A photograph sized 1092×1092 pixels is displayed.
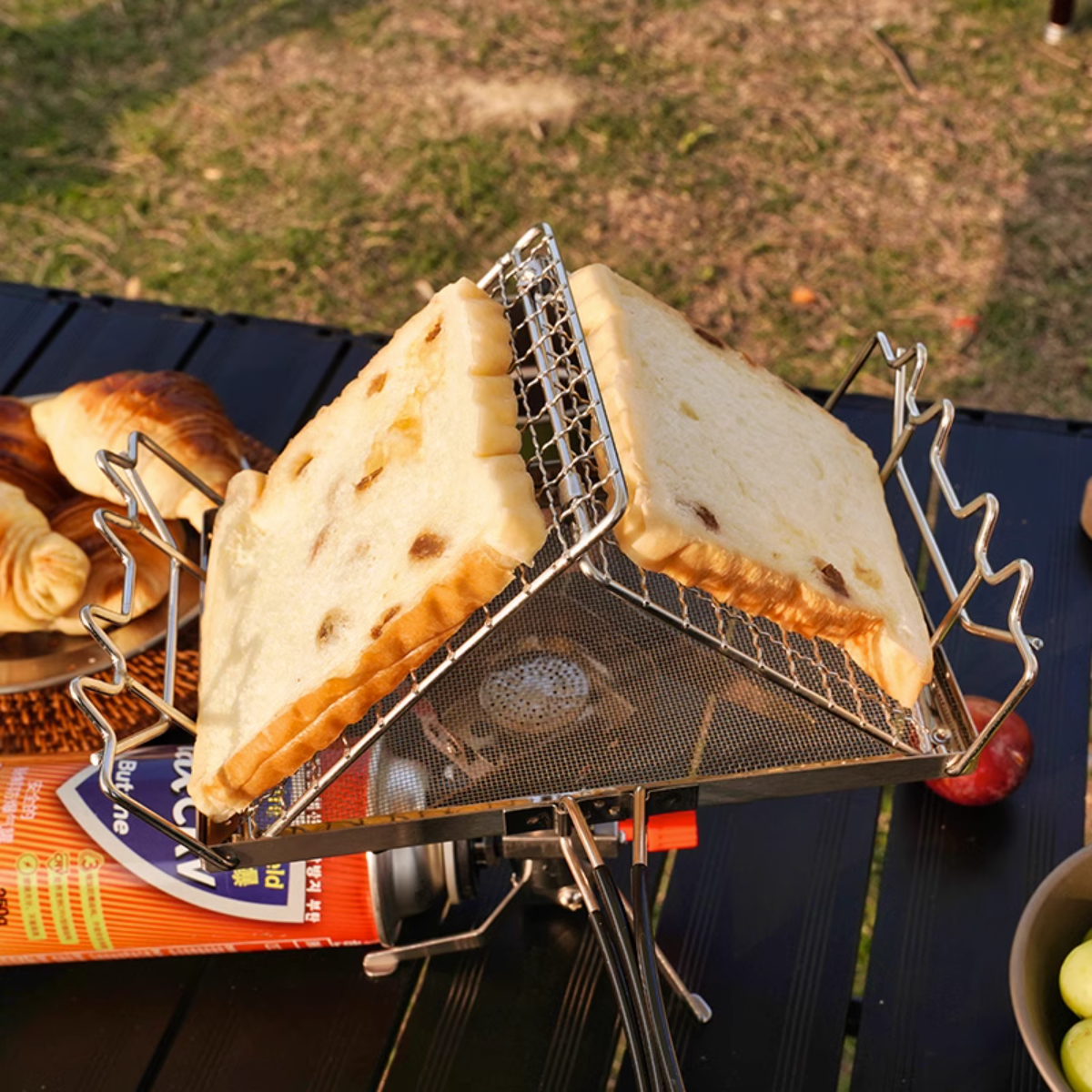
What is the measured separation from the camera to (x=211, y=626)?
1.45 metres

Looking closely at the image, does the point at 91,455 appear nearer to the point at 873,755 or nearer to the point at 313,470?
the point at 313,470

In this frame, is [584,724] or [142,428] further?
[142,428]

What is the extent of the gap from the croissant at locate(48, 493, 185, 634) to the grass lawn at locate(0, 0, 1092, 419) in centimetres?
207

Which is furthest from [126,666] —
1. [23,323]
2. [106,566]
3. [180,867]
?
[23,323]

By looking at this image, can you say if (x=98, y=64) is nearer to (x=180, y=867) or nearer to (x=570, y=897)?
(x=180, y=867)

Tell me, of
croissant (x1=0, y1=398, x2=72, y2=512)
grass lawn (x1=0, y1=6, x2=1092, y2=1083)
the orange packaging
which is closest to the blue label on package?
the orange packaging

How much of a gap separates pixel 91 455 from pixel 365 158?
283 cm

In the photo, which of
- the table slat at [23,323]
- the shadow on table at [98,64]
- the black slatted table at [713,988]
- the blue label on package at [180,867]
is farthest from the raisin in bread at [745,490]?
the shadow on table at [98,64]

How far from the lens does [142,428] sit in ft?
5.87

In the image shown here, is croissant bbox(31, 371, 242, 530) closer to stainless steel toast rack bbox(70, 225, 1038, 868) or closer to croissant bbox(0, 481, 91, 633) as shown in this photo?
croissant bbox(0, 481, 91, 633)

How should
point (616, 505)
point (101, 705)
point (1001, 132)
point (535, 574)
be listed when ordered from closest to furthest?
point (616, 505) < point (535, 574) < point (101, 705) < point (1001, 132)

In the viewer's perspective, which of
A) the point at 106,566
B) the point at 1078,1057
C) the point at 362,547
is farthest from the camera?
the point at 106,566

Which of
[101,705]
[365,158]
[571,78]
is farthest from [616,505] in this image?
[571,78]

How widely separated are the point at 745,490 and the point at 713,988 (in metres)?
0.58
